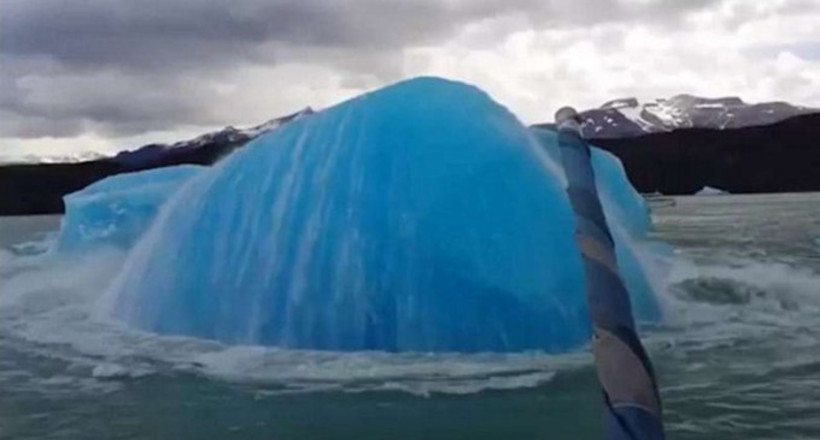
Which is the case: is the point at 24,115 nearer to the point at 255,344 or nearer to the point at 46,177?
the point at 46,177

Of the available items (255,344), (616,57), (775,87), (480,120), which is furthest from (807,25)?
(255,344)

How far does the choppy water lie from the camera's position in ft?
7.16

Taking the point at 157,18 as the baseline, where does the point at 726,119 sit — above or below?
below

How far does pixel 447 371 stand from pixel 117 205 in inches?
28.4

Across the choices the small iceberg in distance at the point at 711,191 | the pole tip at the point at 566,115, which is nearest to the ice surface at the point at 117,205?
the pole tip at the point at 566,115

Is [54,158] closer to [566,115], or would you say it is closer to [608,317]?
[566,115]

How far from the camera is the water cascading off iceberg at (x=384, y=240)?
2316 mm

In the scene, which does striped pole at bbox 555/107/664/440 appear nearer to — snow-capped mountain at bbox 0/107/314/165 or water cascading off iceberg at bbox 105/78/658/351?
water cascading off iceberg at bbox 105/78/658/351

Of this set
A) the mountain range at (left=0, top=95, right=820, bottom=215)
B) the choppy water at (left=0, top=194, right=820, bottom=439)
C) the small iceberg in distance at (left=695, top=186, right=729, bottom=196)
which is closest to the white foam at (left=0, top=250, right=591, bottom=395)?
the choppy water at (left=0, top=194, right=820, bottom=439)

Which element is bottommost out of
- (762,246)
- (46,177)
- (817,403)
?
(817,403)

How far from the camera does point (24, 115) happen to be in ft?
7.90

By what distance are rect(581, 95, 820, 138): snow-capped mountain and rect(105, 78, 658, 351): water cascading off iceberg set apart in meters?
0.07

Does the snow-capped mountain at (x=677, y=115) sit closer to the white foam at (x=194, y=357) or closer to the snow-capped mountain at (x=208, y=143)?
the white foam at (x=194, y=357)

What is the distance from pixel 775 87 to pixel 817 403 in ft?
1.97
